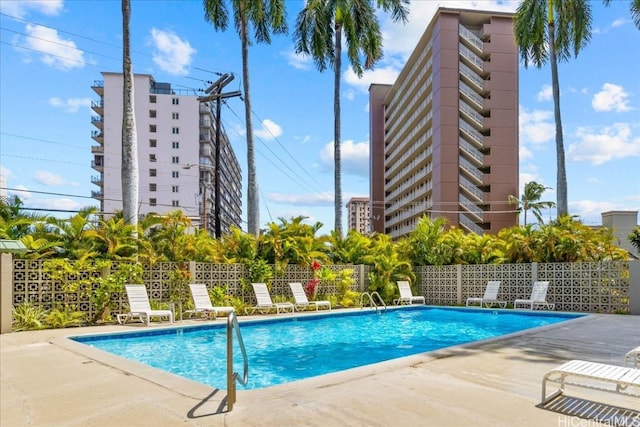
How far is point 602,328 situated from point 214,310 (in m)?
9.18

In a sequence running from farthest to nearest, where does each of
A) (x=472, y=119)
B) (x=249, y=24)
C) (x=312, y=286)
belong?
(x=472, y=119) → (x=249, y=24) → (x=312, y=286)

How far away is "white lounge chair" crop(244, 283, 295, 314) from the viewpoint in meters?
14.2

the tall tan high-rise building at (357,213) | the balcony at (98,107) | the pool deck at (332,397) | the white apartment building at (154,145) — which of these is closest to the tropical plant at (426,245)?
the pool deck at (332,397)

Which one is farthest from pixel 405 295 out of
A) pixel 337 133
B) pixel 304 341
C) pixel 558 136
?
pixel 558 136

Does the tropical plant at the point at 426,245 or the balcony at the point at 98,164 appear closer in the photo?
the tropical plant at the point at 426,245

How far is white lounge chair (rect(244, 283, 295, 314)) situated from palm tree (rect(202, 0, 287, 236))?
14.7ft

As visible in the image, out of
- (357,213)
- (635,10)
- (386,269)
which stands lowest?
(386,269)

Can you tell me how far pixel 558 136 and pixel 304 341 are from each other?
673 inches

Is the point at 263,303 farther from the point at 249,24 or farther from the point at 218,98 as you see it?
the point at 218,98

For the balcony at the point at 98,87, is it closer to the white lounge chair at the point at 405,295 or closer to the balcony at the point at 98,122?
the balcony at the point at 98,122

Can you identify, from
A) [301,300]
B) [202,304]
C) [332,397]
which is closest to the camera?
[332,397]

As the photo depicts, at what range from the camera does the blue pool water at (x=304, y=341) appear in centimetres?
777

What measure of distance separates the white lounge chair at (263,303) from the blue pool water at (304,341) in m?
0.94

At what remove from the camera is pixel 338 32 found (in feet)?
73.8
